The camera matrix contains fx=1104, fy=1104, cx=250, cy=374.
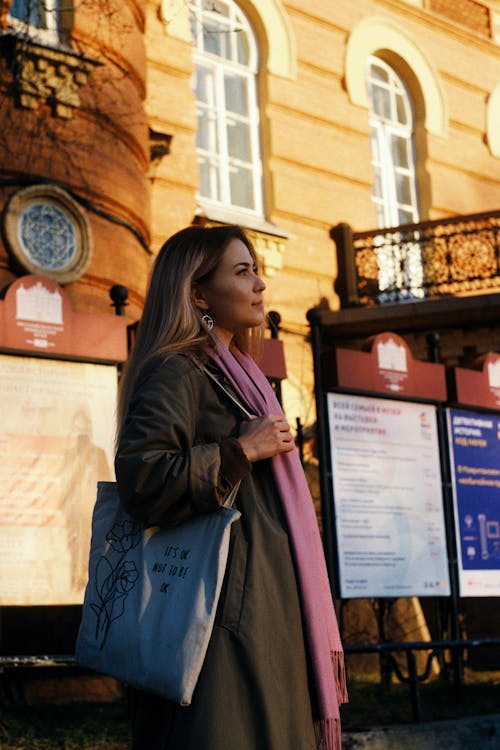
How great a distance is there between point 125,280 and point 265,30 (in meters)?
6.25

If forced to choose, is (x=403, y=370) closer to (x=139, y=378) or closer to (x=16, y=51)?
(x=16, y=51)

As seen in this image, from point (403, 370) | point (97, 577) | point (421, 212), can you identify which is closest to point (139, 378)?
point (97, 577)

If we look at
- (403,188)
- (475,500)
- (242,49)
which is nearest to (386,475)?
(475,500)

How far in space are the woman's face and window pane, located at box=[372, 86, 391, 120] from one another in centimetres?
1312

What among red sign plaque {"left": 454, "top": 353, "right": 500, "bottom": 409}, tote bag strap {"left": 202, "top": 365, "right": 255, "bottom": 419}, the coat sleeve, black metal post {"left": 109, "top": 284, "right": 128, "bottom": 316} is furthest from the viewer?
red sign plaque {"left": 454, "top": 353, "right": 500, "bottom": 409}

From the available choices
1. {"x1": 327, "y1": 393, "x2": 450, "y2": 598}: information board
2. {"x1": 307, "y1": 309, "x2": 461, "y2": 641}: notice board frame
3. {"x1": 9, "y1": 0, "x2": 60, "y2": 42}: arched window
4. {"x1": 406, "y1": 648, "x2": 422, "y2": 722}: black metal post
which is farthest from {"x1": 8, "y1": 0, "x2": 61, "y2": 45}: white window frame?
{"x1": 406, "y1": 648, "x2": 422, "y2": 722}: black metal post

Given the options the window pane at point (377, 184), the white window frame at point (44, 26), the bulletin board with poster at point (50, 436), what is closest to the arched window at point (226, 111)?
the window pane at point (377, 184)

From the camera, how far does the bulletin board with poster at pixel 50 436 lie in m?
6.84

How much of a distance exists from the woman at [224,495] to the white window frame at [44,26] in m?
5.90

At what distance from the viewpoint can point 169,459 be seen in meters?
2.74

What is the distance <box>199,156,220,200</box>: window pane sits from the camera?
13672 millimetres

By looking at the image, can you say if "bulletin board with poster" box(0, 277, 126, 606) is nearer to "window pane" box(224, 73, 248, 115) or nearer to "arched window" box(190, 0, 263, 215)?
"arched window" box(190, 0, 263, 215)

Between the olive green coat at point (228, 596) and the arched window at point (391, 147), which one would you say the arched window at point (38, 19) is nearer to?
the arched window at point (391, 147)

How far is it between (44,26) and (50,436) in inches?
147
